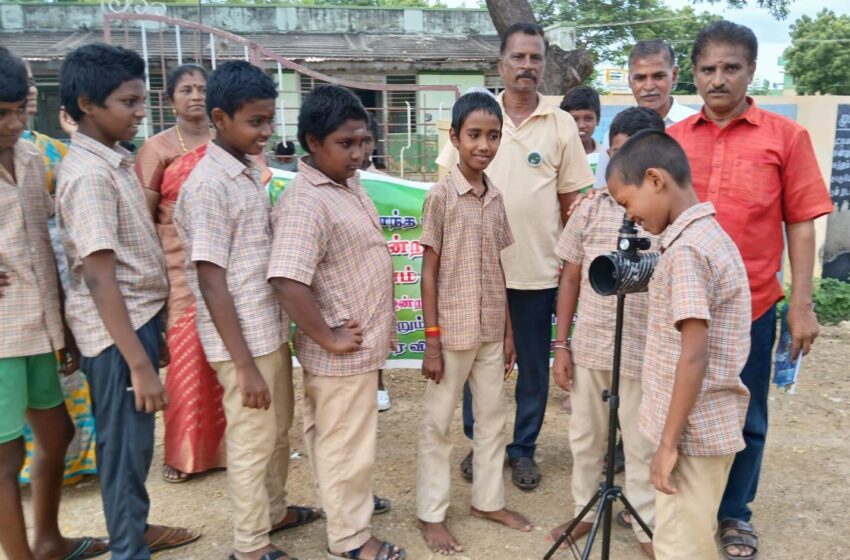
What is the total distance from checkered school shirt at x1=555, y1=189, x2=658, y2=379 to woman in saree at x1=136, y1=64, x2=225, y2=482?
5.60 ft

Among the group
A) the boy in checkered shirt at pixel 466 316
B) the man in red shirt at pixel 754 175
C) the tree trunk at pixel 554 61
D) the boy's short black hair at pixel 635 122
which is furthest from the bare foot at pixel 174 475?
the tree trunk at pixel 554 61

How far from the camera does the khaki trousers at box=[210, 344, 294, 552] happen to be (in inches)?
97.1

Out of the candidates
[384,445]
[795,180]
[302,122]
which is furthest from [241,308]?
[795,180]

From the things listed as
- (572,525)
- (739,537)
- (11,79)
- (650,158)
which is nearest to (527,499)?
(572,525)

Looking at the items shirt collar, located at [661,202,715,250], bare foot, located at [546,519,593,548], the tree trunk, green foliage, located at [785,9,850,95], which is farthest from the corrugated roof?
green foliage, located at [785,9,850,95]

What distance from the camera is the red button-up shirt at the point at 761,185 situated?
2598mm

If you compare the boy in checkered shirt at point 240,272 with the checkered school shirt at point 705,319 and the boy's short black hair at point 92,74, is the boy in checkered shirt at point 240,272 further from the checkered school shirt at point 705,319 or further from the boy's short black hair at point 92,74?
the checkered school shirt at point 705,319

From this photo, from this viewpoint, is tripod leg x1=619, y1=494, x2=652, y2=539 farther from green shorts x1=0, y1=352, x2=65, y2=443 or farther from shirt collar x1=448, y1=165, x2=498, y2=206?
green shorts x1=0, y1=352, x2=65, y2=443

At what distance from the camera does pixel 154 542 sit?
2766 mm

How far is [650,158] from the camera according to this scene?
78.4 inches

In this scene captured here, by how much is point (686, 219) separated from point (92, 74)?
73.4 inches

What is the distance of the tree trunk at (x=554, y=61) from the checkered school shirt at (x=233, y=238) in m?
5.47

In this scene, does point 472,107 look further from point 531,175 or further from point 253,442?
point 253,442

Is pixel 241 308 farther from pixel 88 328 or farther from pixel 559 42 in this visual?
pixel 559 42
